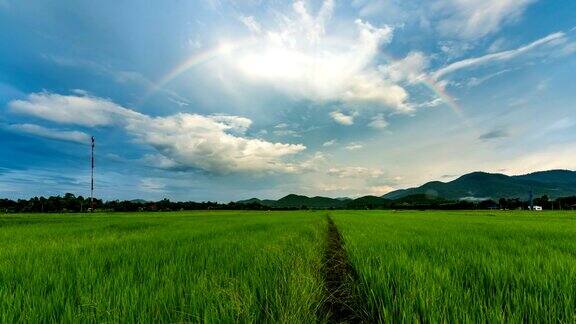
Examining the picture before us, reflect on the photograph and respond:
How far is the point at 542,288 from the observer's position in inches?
112

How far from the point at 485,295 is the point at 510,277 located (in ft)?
2.35

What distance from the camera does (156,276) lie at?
356cm

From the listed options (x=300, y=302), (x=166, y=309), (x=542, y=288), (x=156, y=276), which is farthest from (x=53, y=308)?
(x=542, y=288)

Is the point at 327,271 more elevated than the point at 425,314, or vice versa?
the point at 425,314

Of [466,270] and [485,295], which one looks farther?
[466,270]

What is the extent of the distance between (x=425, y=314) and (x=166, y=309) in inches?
68.9

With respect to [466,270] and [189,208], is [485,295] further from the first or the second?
[189,208]

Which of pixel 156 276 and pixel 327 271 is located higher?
pixel 156 276

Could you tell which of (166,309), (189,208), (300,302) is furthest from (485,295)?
(189,208)

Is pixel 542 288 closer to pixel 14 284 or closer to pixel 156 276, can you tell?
pixel 156 276

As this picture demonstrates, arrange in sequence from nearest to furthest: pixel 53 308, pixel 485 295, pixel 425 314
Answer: pixel 425 314 < pixel 53 308 < pixel 485 295

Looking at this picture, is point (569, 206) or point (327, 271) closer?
point (327, 271)

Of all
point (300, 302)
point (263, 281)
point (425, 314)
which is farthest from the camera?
point (263, 281)

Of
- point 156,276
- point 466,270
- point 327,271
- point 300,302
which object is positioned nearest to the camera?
point 300,302
